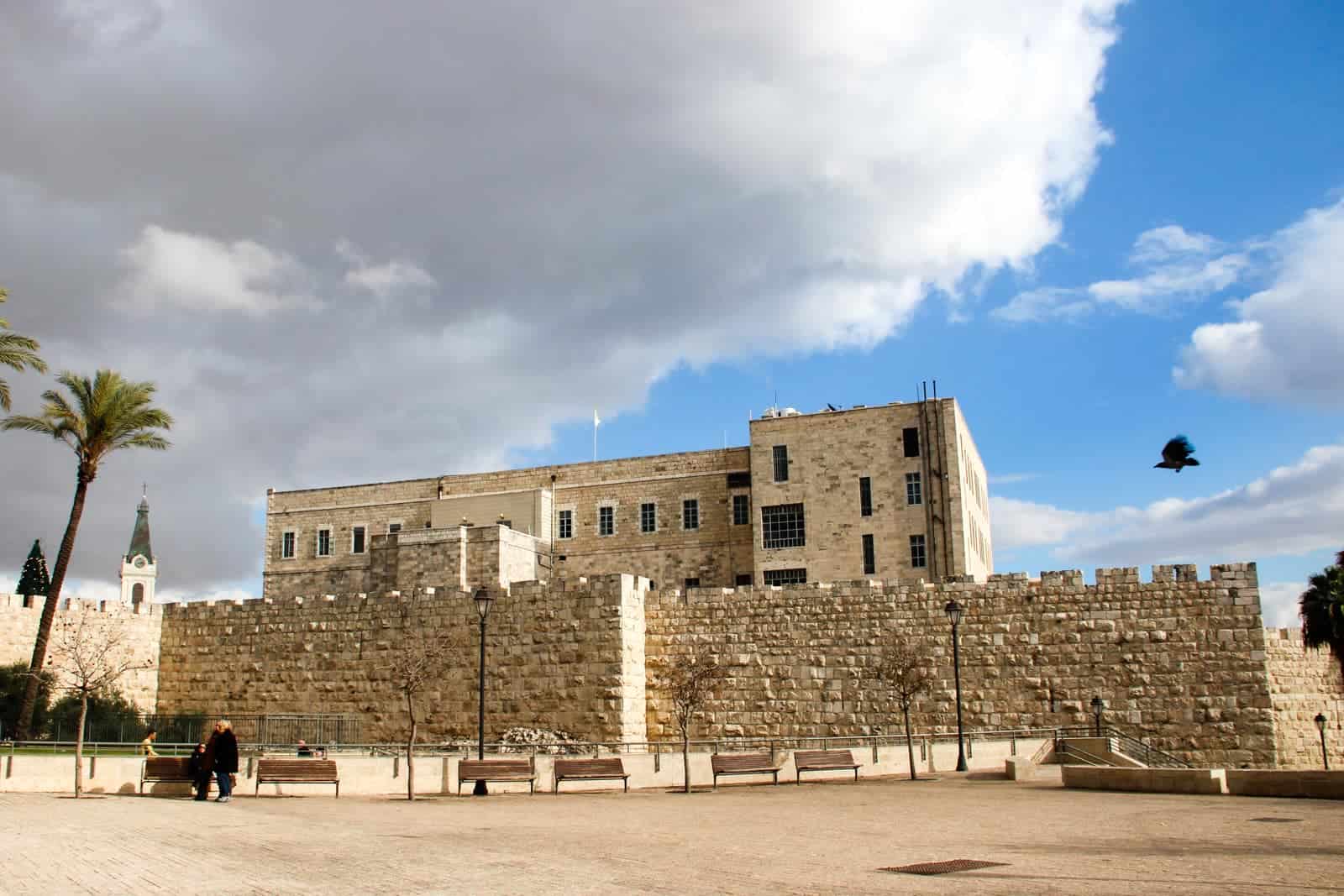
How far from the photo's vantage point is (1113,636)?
78.5 feet

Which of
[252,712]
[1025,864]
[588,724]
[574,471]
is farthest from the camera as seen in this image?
[574,471]

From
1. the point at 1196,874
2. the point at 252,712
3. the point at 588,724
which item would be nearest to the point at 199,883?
the point at 1196,874

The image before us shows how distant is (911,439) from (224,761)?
2517 cm

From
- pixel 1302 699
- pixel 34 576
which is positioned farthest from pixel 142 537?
pixel 1302 699

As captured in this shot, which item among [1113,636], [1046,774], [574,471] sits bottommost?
[1046,774]

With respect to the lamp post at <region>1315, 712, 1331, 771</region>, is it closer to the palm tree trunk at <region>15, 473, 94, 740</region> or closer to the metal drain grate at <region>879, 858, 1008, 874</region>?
the metal drain grate at <region>879, 858, 1008, 874</region>

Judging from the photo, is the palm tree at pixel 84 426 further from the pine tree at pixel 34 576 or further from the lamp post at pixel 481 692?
the pine tree at pixel 34 576

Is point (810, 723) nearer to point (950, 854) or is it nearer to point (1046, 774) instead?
point (1046, 774)

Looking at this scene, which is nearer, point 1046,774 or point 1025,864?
point 1025,864

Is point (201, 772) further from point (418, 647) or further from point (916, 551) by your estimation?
point (916, 551)

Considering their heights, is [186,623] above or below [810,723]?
above

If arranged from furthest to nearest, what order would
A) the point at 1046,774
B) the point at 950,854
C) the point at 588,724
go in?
the point at 588,724
the point at 1046,774
the point at 950,854

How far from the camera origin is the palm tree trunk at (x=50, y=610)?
24.9 meters

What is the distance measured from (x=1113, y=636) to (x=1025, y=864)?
1642 centimetres
